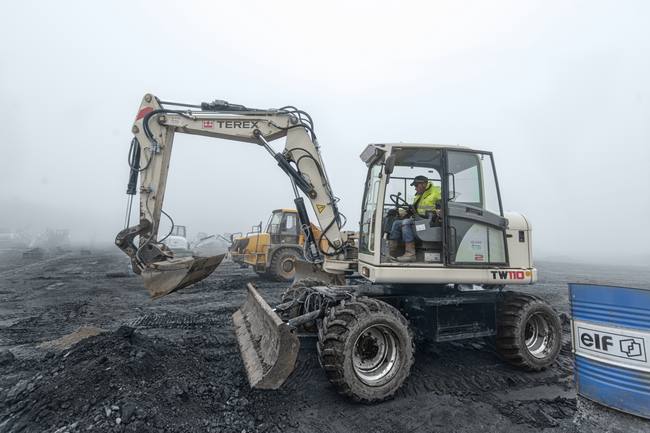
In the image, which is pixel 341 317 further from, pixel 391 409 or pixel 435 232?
pixel 435 232

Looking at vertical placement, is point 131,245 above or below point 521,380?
above

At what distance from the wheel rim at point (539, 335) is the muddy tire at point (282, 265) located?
26.0 feet

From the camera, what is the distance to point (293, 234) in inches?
487

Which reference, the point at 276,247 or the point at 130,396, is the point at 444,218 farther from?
the point at 276,247

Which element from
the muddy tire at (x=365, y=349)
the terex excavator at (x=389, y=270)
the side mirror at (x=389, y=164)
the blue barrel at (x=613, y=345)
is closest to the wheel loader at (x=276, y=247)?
the terex excavator at (x=389, y=270)

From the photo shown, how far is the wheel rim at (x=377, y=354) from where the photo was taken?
→ 3729mm

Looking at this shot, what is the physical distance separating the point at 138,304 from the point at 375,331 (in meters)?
6.95

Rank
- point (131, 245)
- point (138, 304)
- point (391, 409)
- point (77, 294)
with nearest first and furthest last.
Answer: point (391, 409), point (131, 245), point (138, 304), point (77, 294)

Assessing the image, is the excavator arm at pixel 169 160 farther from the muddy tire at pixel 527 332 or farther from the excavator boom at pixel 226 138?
the muddy tire at pixel 527 332

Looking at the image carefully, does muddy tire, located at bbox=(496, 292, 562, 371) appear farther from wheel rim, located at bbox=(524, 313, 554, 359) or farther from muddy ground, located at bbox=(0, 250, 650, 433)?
muddy ground, located at bbox=(0, 250, 650, 433)

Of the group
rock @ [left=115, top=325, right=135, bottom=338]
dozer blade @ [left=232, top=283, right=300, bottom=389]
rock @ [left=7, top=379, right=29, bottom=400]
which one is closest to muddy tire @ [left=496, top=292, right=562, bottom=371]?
dozer blade @ [left=232, top=283, right=300, bottom=389]

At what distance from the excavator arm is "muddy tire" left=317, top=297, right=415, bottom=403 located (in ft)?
5.26

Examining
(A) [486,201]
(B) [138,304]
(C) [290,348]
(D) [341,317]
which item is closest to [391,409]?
(D) [341,317]

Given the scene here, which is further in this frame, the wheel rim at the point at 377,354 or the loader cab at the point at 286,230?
the loader cab at the point at 286,230
